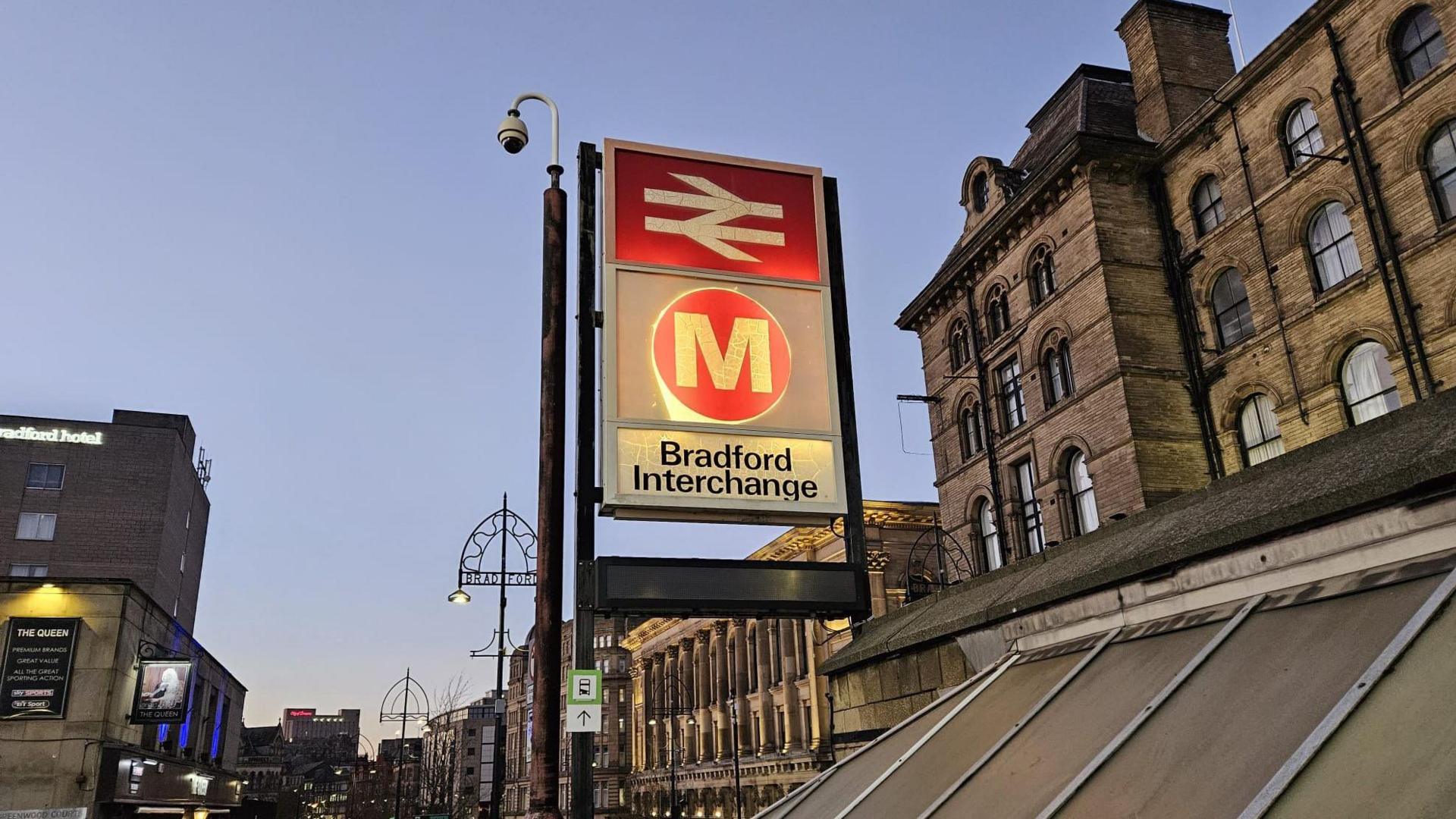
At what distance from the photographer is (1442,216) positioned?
73.9ft

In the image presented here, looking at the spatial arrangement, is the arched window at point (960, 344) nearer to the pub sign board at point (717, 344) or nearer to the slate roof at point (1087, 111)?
the slate roof at point (1087, 111)

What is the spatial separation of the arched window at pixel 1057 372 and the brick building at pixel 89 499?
180 feet

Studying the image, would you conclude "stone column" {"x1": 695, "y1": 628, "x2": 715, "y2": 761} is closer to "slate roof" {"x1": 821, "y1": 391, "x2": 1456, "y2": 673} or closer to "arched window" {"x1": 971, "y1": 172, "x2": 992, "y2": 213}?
"arched window" {"x1": 971, "y1": 172, "x2": 992, "y2": 213}

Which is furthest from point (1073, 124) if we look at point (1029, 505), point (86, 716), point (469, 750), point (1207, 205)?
point (469, 750)

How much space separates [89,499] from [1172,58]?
214ft

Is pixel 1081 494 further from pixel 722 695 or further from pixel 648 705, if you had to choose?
pixel 648 705

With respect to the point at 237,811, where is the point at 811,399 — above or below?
above

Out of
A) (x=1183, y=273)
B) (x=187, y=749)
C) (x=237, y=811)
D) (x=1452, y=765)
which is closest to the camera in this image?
(x=1452, y=765)

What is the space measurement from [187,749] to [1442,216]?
5112 cm

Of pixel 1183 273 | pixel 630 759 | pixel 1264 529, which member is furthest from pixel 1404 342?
pixel 630 759

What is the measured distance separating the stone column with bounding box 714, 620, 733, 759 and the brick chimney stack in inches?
2144

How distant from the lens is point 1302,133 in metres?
26.3

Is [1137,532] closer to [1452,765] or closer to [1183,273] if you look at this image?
[1452,765]

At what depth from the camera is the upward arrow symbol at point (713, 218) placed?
1318cm
